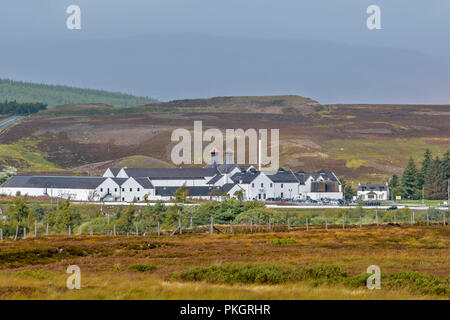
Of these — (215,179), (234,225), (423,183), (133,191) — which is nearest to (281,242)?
(234,225)

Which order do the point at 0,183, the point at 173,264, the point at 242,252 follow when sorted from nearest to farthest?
the point at 173,264, the point at 242,252, the point at 0,183

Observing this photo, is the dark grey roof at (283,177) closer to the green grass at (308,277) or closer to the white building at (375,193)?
the white building at (375,193)

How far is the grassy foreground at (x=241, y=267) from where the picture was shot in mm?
23281

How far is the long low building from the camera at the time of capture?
456 ft

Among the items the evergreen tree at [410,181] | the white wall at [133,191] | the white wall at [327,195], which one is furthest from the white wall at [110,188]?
the evergreen tree at [410,181]

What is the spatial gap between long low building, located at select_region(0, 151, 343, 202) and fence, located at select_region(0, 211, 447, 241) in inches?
1450

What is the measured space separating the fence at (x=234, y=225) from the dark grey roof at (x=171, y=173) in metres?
54.7

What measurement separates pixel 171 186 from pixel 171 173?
9.43 meters
